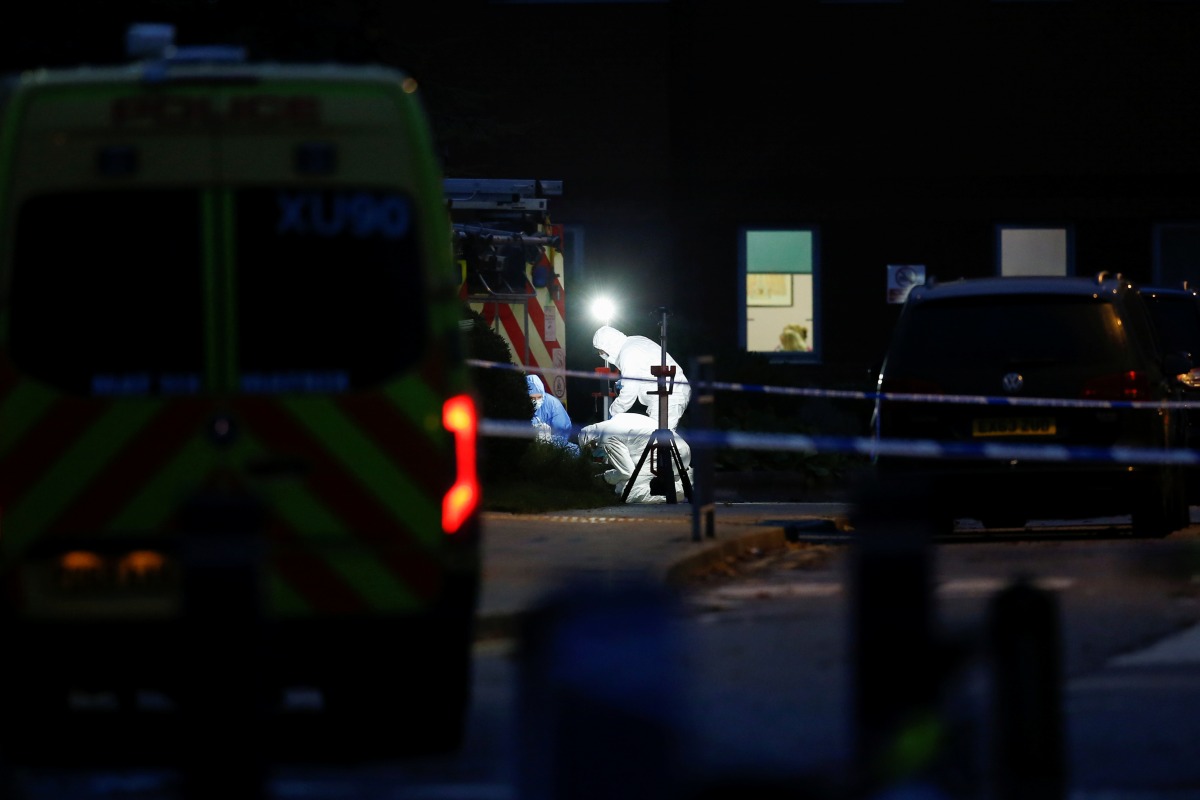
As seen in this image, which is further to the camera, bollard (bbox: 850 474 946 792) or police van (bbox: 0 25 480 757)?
police van (bbox: 0 25 480 757)

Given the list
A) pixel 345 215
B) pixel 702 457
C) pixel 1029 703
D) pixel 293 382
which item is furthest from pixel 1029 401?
pixel 1029 703

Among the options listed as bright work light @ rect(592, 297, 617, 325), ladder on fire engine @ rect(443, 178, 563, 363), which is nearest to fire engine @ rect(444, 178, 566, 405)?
ladder on fire engine @ rect(443, 178, 563, 363)

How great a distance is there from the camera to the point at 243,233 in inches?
293

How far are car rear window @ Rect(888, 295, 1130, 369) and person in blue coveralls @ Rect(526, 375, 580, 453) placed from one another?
15.1 feet

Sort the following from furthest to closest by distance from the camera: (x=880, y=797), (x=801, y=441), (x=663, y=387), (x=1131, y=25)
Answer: (x=1131, y=25)
(x=663, y=387)
(x=801, y=441)
(x=880, y=797)

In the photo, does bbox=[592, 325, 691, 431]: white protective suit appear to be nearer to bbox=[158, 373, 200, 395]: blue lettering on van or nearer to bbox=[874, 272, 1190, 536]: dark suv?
bbox=[874, 272, 1190, 536]: dark suv

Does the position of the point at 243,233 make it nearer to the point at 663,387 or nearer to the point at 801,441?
the point at 801,441

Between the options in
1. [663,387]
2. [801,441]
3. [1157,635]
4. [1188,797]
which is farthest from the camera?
[663,387]

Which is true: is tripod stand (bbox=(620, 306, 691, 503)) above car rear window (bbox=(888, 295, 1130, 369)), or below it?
below

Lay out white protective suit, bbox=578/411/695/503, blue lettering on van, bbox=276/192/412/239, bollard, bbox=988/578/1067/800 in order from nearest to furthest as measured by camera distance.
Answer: bollard, bbox=988/578/1067/800 → blue lettering on van, bbox=276/192/412/239 → white protective suit, bbox=578/411/695/503

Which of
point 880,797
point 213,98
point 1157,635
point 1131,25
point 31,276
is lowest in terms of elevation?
point 1157,635

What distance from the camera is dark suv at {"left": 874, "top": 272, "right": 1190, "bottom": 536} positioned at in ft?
48.4

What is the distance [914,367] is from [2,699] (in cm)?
879

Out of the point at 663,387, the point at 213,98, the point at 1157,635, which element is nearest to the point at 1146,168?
the point at 663,387
